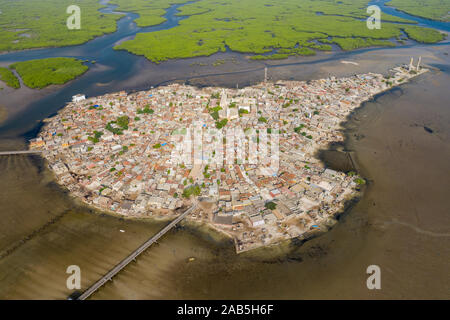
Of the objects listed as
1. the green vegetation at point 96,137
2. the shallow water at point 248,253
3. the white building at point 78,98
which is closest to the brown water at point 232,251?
the shallow water at point 248,253

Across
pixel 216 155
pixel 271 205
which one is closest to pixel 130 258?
pixel 271 205

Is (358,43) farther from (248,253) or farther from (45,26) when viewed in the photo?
(45,26)

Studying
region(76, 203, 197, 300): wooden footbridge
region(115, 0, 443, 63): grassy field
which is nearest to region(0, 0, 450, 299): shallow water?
region(76, 203, 197, 300): wooden footbridge

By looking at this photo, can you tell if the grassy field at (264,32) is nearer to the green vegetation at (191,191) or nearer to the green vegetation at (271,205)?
the green vegetation at (191,191)

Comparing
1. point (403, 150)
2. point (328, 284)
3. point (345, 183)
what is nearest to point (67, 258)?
point (328, 284)

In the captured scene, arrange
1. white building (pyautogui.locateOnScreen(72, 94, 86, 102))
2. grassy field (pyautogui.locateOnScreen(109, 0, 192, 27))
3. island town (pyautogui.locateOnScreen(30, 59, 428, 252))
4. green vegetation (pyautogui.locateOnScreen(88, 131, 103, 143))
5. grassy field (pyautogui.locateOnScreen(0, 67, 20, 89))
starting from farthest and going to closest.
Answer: grassy field (pyautogui.locateOnScreen(109, 0, 192, 27)) → grassy field (pyautogui.locateOnScreen(0, 67, 20, 89)) → white building (pyautogui.locateOnScreen(72, 94, 86, 102)) → green vegetation (pyautogui.locateOnScreen(88, 131, 103, 143)) → island town (pyautogui.locateOnScreen(30, 59, 428, 252))

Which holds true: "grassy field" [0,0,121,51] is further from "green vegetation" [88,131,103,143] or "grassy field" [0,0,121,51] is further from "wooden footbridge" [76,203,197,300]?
"wooden footbridge" [76,203,197,300]
